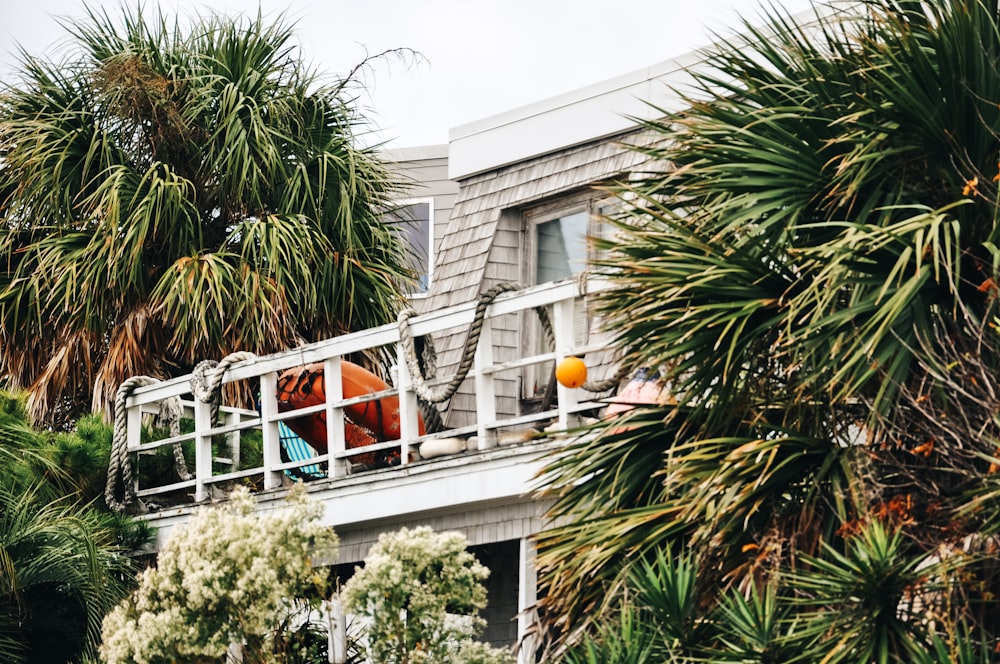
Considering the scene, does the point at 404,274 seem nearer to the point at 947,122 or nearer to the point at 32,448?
the point at 32,448

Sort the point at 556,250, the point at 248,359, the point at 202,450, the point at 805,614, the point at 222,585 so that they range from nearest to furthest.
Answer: the point at 805,614
the point at 222,585
the point at 248,359
the point at 202,450
the point at 556,250

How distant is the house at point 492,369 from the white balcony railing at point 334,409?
0.05 feet

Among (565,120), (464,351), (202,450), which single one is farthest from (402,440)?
(565,120)

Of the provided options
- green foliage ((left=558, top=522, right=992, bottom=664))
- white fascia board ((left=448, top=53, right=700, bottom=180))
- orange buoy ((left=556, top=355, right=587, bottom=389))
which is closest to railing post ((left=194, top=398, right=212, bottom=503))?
white fascia board ((left=448, top=53, right=700, bottom=180))

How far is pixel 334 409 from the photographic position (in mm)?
12430

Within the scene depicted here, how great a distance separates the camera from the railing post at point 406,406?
11.9 m

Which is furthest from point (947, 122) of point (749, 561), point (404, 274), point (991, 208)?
point (404, 274)

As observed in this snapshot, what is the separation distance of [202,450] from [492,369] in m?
3.41

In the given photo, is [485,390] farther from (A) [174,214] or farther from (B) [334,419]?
(A) [174,214]

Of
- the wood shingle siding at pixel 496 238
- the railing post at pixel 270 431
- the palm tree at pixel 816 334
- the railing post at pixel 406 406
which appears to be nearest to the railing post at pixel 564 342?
the palm tree at pixel 816 334

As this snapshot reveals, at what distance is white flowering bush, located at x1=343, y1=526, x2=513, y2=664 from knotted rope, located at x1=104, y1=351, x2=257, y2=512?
4.16 m

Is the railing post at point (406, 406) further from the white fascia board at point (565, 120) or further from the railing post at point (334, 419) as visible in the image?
the white fascia board at point (565, 120)

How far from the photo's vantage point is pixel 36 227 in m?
17.1

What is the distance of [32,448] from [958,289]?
26.9ft
